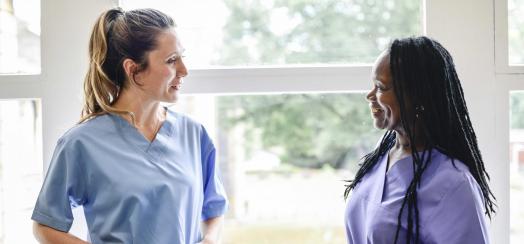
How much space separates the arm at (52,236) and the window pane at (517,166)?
3.24 ft

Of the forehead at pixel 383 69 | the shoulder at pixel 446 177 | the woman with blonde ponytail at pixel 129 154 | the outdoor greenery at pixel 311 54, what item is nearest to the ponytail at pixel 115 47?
the woman with blonde ponytail at pixel 129 154

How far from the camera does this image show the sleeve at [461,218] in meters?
Answer: 0.87

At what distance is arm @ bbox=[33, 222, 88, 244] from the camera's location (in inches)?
40.7

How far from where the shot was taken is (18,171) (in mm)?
1370

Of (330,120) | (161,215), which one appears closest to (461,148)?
(330,120)

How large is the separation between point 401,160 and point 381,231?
146 mm

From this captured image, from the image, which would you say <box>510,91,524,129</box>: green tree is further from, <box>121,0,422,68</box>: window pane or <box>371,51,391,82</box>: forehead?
<box>371,51,391,82</box>: forehead

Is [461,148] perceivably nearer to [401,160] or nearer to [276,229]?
[401,160]

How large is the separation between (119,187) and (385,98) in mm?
529

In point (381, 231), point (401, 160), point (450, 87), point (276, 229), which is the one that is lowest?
point (276, 229)

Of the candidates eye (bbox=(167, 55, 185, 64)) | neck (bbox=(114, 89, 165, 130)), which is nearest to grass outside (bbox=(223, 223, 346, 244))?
neck (bbox=(114, 89, 165, 130))

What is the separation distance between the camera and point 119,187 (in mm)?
1035

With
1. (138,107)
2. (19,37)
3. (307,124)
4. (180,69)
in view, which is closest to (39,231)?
(138,107)

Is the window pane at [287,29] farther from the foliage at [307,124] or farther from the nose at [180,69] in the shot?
the nose at [180,69]
